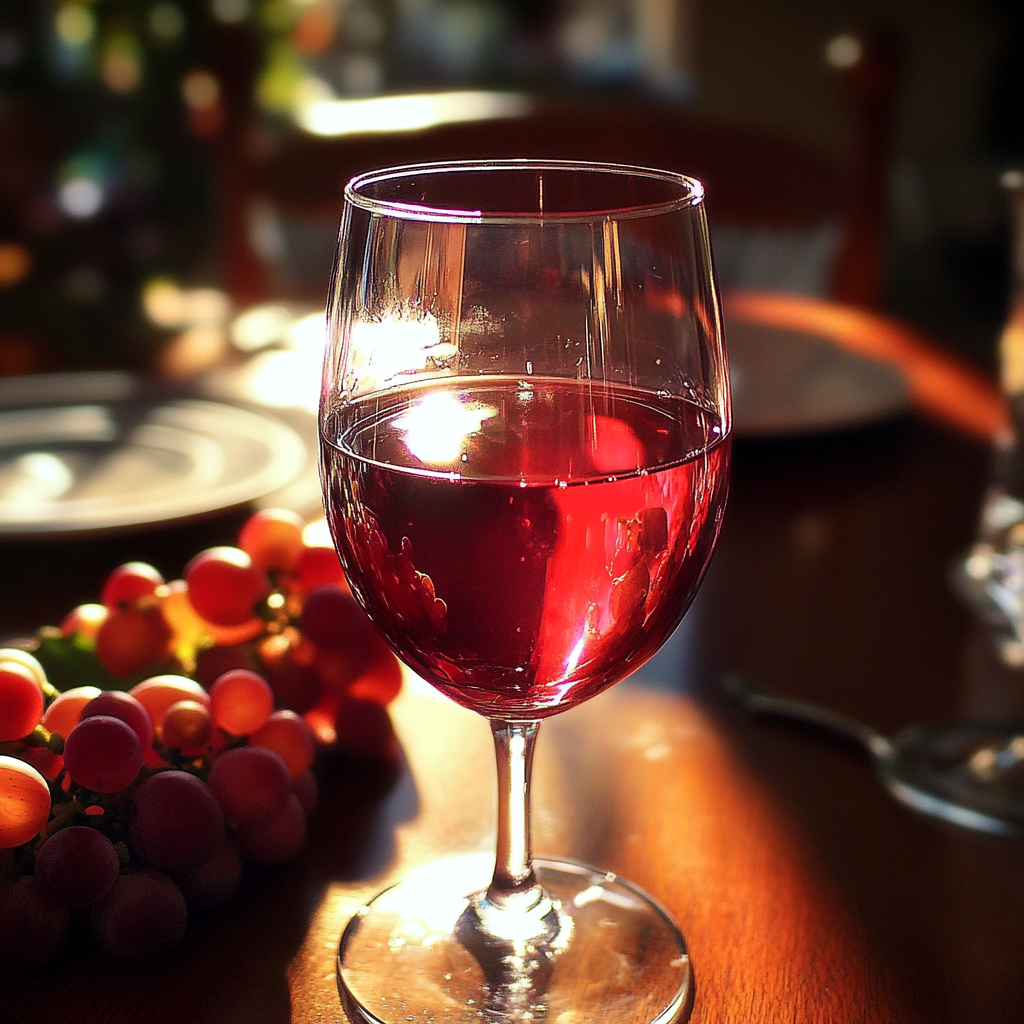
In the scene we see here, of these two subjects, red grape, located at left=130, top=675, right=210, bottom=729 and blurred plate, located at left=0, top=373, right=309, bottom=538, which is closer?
red grape, located at left=130, top=675, right=210, bottom=729

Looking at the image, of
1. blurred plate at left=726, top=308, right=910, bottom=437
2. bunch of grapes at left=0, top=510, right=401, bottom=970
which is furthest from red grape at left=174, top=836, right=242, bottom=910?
blurred plate at left=726, top=308, right=910, bottom=437

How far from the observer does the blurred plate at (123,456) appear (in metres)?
0.92

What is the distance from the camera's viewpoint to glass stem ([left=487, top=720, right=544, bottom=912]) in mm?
546

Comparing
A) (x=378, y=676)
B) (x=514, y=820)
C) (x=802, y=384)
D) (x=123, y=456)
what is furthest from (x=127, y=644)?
(x=802, y=384)

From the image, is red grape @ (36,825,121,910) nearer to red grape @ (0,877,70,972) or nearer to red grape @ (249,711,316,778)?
red grape @ (0,877,70,972)

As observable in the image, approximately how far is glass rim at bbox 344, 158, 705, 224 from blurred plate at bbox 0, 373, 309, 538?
0.43m

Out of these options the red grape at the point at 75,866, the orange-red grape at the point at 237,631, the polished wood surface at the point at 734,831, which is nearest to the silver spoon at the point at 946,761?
the polished wood surface at the point at 734,831

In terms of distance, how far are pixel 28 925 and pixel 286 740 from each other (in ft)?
0.48

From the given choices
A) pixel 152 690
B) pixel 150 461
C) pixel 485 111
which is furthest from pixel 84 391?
pixel 485 111

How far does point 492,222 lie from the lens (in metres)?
0.47

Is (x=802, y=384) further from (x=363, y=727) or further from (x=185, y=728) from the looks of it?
(x=185, y=728)

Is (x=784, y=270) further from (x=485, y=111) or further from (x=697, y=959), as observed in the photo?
(x=697, y=959)

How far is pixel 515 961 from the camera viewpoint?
0.53 m

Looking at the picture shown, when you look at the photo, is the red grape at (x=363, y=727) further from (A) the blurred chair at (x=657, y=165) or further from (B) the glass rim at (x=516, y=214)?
(A) the blurred chair at (x=657, y=165)
